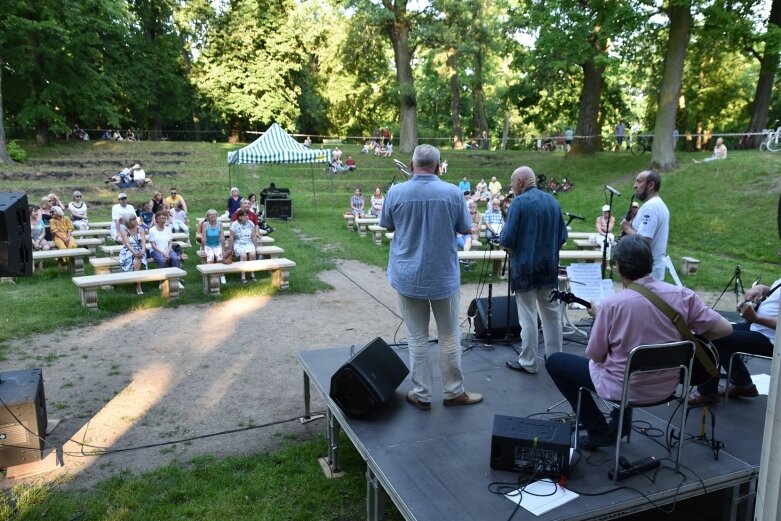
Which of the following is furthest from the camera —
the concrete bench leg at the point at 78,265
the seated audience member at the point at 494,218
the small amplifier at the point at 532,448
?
the seated audience member at the point at 494,218

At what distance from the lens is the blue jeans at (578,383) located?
10.8 feet

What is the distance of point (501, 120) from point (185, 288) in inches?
1595

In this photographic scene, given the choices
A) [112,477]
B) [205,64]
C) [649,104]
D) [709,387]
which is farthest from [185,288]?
[649,104]

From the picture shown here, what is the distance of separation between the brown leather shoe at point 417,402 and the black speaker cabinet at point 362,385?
0.54 feet

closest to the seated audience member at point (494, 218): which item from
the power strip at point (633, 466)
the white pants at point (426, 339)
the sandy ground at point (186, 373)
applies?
the sandy ground at point (186, 373)

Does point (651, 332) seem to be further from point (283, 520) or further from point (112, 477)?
point (112, 477)

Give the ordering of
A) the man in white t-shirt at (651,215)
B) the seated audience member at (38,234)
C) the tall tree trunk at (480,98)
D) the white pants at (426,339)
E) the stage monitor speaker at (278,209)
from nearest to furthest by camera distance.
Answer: the white pants at (426,339), the man in white t-shirt at (651,215), the seated audience member at (38,234), the stage monitor speaker at (278,209), the tall tree trunk at (480,98)

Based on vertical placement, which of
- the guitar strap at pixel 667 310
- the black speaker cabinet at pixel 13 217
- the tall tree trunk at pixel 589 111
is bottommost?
the guitar strap at pixel 667 310

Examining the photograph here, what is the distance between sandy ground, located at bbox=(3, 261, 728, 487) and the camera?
13.8ft

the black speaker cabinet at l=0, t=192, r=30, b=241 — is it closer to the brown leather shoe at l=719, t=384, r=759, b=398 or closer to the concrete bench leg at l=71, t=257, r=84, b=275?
the brown leather shoe at l=719, t=384, r=759, b=398

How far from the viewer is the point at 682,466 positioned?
310cm

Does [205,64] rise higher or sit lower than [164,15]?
lower

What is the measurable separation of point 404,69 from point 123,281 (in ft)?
69.8

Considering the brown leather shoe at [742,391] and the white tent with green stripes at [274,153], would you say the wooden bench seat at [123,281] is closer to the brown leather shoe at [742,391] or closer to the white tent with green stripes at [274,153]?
the brown leather shoe at [742,391]
